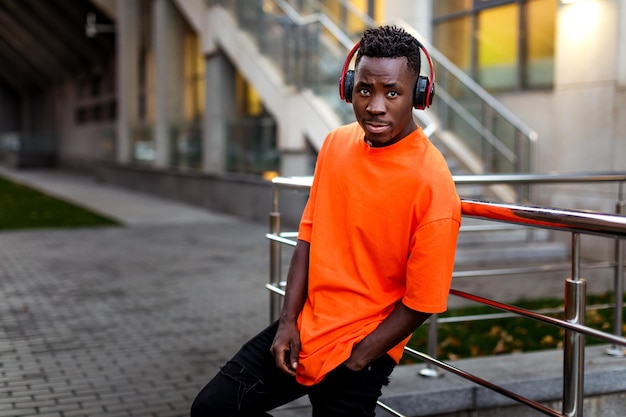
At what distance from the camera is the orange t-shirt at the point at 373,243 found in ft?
8.33

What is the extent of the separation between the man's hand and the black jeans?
72mm

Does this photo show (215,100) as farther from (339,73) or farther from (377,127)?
(377,127)

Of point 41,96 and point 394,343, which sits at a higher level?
point 41,96

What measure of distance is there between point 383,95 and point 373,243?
468mm

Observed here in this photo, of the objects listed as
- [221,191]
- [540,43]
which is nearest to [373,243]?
[540,43]

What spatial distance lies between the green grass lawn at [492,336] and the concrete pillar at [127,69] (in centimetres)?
2261

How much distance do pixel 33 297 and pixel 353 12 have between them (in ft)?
33.4

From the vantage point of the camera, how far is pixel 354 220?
2688mm

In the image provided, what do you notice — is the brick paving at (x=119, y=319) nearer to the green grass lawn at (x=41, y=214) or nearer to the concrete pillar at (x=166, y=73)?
the green grass lawn at (x=41, y=214)

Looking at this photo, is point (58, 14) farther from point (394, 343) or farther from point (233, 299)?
point (394, 343)

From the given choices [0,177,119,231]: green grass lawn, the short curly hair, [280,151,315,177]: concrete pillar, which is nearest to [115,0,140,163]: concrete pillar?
[0,177,119,231]: green grass lawn

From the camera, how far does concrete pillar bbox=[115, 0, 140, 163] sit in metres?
28.8

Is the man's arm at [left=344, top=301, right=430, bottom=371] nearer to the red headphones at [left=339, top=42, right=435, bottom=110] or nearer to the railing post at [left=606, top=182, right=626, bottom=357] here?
the red headphones at [left=339, top=42, right=435, bottom=110]

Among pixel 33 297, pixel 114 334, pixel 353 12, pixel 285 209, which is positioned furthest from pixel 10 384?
pixel 353 12
